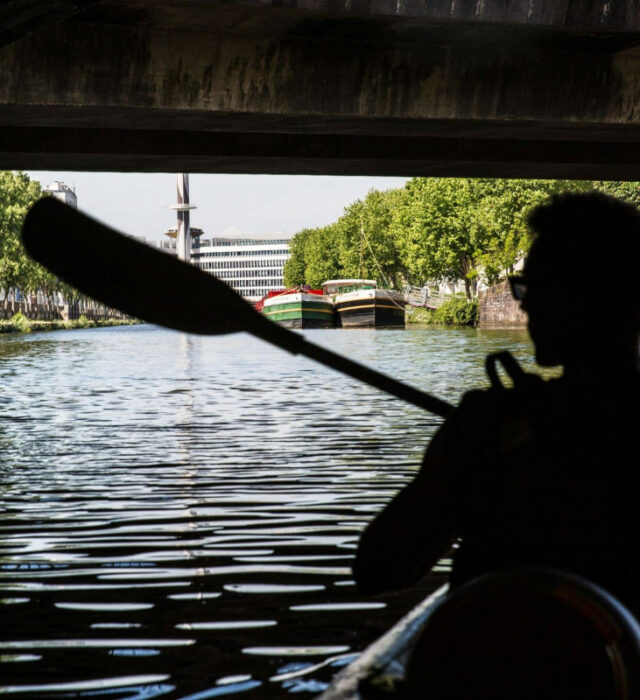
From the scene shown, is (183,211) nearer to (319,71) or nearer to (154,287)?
(319,71)

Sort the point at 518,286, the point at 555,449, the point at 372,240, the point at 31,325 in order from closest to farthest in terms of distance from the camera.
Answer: the point at 555,449
the point at 518,286
the point at 31,325
the point at 372,240

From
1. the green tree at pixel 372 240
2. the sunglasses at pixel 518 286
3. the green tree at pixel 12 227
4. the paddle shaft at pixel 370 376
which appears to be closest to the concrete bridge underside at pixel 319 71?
the paddle shaft at pixel 370 376

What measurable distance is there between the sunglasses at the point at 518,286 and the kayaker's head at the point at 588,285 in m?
0.05

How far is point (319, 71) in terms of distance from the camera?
31.9 ft

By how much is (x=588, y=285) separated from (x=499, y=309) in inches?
2311

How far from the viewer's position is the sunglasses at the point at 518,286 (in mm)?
2213

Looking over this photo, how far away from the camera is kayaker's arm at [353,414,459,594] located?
6.81 feet

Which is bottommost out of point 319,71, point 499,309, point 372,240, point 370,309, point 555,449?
point 370,309

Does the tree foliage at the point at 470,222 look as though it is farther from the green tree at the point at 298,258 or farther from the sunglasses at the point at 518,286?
the green tree at the point at 298,258

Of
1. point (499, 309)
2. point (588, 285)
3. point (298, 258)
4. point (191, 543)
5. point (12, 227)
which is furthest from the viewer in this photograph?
point (298, 258)

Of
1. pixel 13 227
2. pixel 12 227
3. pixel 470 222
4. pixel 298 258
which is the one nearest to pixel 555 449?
pixel 470 222

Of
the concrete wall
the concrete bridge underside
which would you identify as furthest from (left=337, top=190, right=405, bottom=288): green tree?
the concrete bridge underside

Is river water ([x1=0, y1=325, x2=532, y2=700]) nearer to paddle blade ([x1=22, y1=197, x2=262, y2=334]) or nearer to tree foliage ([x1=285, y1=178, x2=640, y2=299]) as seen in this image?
paddle blade ([x1=22, y1=197, x2=262, y2=334])

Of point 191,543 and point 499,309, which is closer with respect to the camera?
point 191,543
